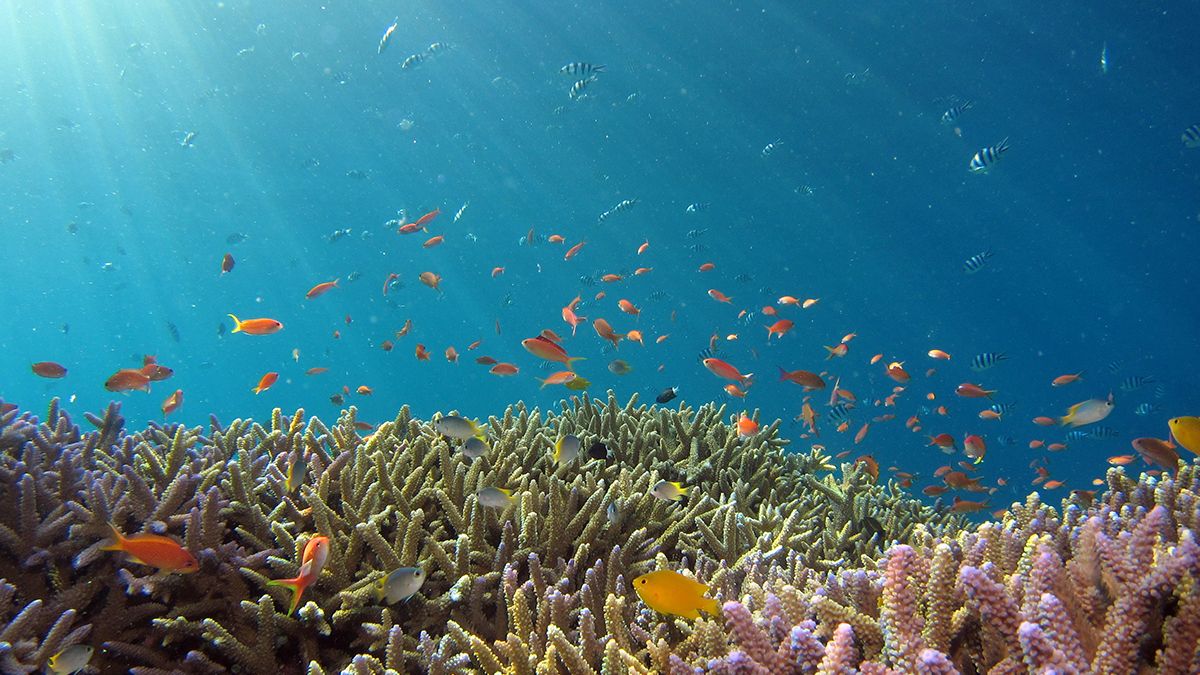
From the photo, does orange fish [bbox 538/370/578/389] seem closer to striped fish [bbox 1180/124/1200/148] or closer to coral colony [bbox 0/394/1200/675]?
coral colony [bbox 0/394/1200/675]

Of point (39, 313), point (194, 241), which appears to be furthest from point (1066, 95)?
point (39, 313)

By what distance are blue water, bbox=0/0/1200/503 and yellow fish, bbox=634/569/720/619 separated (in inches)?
559

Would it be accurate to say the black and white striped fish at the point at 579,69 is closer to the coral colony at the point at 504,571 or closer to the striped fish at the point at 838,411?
the striped fish at the point at 838,411

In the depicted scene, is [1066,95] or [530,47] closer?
Answer: [1066,95]

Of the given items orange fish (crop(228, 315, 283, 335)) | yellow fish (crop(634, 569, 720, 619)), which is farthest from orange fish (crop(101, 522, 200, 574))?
orange fish (crop(228, 315, 283, 335))

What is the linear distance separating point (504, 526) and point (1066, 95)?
110 ft

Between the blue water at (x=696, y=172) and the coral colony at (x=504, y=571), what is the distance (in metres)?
12.3

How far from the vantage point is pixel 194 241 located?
66188 mm

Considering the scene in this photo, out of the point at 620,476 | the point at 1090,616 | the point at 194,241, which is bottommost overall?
the point at 1090,616

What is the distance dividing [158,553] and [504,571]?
5.41ft

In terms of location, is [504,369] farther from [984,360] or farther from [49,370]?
[984,360]

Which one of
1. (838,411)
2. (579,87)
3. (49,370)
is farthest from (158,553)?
(579,87)

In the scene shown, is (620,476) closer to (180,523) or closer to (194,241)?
(180,523)

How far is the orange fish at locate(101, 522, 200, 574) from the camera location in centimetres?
285
